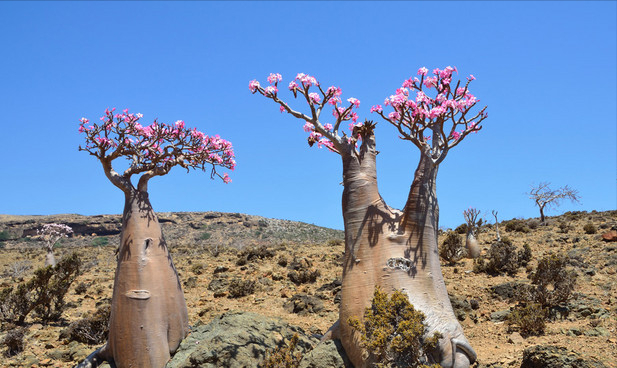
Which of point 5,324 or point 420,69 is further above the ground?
point 420,69

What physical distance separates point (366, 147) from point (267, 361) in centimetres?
319

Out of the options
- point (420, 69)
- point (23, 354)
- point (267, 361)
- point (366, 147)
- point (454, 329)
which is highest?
point (420, 69)

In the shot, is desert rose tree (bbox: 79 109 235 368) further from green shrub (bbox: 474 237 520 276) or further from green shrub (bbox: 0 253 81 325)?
green shrub (bbox: 474 237 520 276)

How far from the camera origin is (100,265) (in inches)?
768

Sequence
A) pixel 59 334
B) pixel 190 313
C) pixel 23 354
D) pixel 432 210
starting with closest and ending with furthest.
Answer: pixel 432 210 → pixel 23 354 → pixel 59 334 → pixel 190 313

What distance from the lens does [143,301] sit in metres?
6.77

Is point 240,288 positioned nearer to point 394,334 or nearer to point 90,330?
point 90,330

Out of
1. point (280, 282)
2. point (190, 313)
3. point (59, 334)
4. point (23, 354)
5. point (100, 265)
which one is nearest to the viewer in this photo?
point (23, 354)

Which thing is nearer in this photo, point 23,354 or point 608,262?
point 23,354

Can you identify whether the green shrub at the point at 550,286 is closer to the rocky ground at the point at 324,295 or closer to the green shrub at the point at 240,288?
the rocky ground at the point at 324,295

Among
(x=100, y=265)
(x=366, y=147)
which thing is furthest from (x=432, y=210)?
(x=100, y=265)

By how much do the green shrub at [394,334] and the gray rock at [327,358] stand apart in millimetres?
508

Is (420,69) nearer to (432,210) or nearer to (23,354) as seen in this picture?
(432,210)

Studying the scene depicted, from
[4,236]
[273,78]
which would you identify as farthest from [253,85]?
[4,236]
